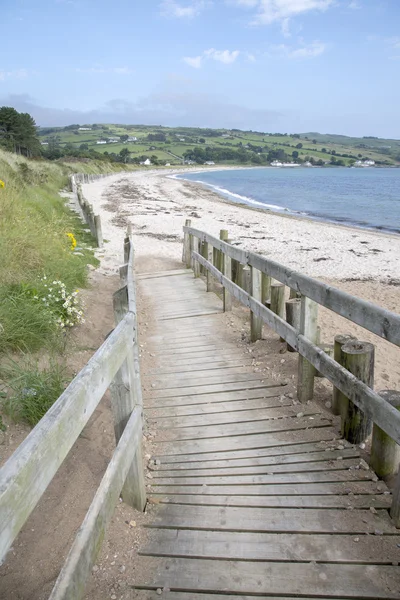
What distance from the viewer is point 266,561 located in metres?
2.37

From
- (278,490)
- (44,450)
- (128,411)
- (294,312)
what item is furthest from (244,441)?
(44,450)

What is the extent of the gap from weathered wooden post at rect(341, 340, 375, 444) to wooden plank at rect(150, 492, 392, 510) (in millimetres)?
466

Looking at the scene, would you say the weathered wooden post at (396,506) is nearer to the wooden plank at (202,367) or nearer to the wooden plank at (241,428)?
the wooden plank at (241,428)

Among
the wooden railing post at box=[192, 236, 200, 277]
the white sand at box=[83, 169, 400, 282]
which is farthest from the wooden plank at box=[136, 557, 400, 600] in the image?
the white sand at box=[83, 169, 400, 282]

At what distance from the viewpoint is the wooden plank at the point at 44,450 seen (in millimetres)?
1188

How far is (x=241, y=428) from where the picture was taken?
3719 mm

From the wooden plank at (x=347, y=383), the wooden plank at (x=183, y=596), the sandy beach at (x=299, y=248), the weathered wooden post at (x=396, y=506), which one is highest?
the wooden plank at (x=347, y=383)

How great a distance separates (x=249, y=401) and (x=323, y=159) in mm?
176643

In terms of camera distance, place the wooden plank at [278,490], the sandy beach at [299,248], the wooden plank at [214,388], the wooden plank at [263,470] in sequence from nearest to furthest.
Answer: the wooden plank at [278,490] → the wooden plank at [263,470] → the wooden plank at [214,388] → the sandy beach at [299,248]

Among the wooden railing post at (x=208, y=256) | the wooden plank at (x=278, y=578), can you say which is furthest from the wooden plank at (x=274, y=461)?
the wooden railing post at (x=208, y=256)

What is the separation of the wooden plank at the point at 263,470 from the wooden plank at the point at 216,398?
101 centimetres

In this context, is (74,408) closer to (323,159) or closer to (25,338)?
(25,338)

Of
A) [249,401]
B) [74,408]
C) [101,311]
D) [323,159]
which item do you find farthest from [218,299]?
[323,159]

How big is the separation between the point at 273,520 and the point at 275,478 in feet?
1.33
